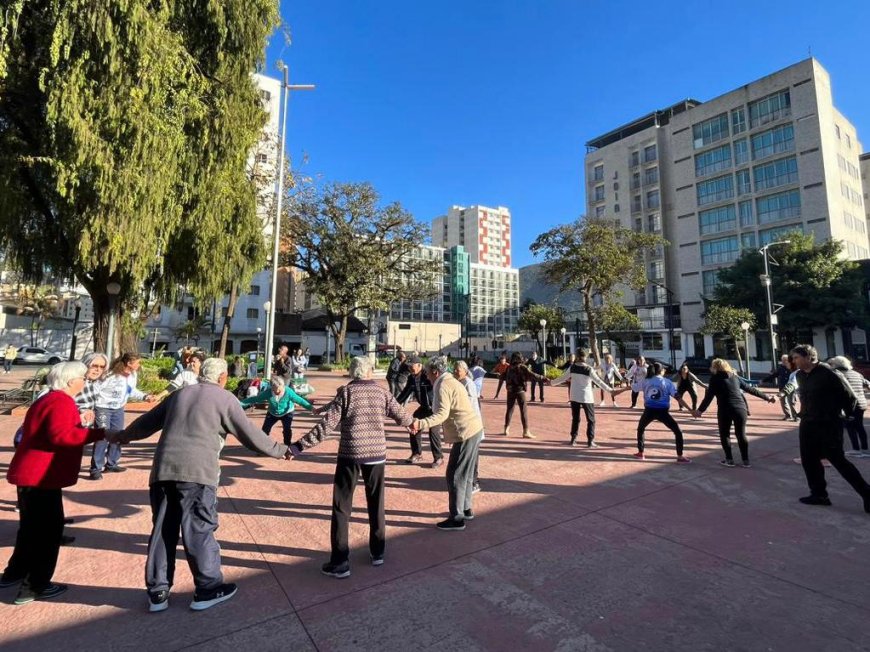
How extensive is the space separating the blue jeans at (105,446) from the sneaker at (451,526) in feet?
14.6

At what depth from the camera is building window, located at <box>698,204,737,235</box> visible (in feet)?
143

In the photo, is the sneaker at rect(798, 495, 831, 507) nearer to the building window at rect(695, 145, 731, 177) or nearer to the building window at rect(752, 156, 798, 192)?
the building window at rect(752, 156, 798, 192)

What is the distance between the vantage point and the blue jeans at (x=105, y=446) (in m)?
5.74

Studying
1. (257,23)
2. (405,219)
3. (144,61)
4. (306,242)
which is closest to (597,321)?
(405,219)

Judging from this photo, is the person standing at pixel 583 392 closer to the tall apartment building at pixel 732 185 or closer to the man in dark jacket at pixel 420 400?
the man in dark jacket at pixel 420 400

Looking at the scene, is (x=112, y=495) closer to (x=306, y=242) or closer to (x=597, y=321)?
(x=306, y=242)

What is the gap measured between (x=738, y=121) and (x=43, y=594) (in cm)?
5643

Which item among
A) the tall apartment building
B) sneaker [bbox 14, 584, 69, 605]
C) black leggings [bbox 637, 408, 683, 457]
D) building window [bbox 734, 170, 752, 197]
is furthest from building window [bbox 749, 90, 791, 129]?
sneaker [bbox 14, 584, 69, 605]

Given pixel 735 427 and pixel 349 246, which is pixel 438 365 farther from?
pixel 349 246

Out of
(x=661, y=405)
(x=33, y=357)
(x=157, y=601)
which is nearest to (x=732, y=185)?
(x=661, y=405)

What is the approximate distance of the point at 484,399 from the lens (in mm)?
15281

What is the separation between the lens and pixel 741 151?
43.6m

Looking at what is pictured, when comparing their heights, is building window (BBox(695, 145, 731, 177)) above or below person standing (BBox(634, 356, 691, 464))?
above

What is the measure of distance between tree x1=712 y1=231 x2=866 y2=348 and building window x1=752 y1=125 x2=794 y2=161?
510 inches
